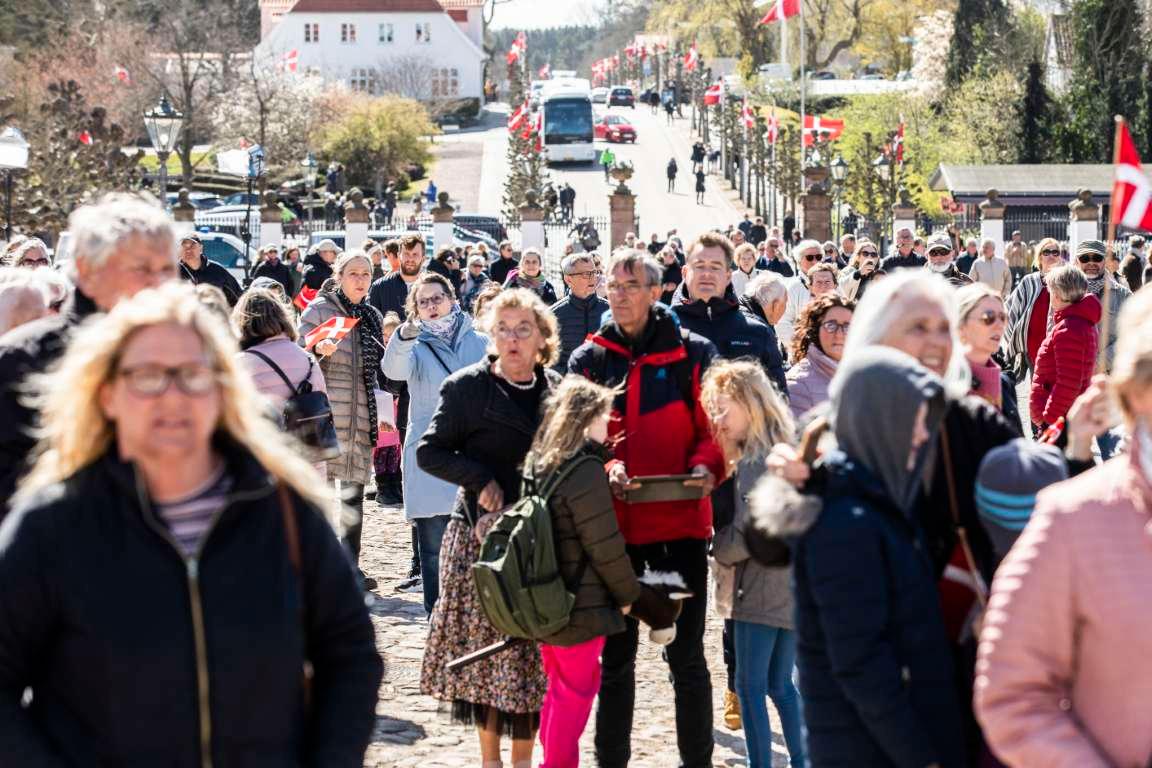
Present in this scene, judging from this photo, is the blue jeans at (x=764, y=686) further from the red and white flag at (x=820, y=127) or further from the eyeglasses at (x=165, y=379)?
the red and white flag at (x=820, y=127)

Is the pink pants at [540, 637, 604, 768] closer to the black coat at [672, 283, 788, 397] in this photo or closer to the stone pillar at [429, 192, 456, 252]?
the black coat at [672, 283, 788, 397]

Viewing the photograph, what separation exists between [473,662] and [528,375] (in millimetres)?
1090

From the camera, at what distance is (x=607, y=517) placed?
634 centimetres

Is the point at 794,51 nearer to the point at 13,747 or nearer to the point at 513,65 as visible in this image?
the point at 513,65

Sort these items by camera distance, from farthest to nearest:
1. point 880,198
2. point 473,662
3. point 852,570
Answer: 1. point 880,198
2. point 473,662
3. point 852,570

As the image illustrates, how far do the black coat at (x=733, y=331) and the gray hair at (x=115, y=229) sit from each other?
372cm

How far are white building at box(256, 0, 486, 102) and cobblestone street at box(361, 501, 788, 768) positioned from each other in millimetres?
101333

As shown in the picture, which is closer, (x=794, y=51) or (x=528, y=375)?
(x=528, y=375)

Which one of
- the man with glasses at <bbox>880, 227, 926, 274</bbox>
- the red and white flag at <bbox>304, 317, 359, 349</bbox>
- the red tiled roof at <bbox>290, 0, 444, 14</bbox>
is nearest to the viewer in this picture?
the red and white flag at <bbox>304, 317, 359, 349</bbox>

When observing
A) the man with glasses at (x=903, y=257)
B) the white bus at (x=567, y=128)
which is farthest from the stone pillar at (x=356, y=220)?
the white bus at (x=567, y=128)

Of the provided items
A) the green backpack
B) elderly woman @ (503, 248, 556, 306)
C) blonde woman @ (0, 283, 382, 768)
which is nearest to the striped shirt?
blonde woman @ (0, 283, 382, 768)

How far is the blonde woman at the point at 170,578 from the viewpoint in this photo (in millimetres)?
3367

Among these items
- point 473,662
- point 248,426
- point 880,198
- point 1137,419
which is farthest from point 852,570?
point 880,198

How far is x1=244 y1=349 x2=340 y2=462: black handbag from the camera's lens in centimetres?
827
